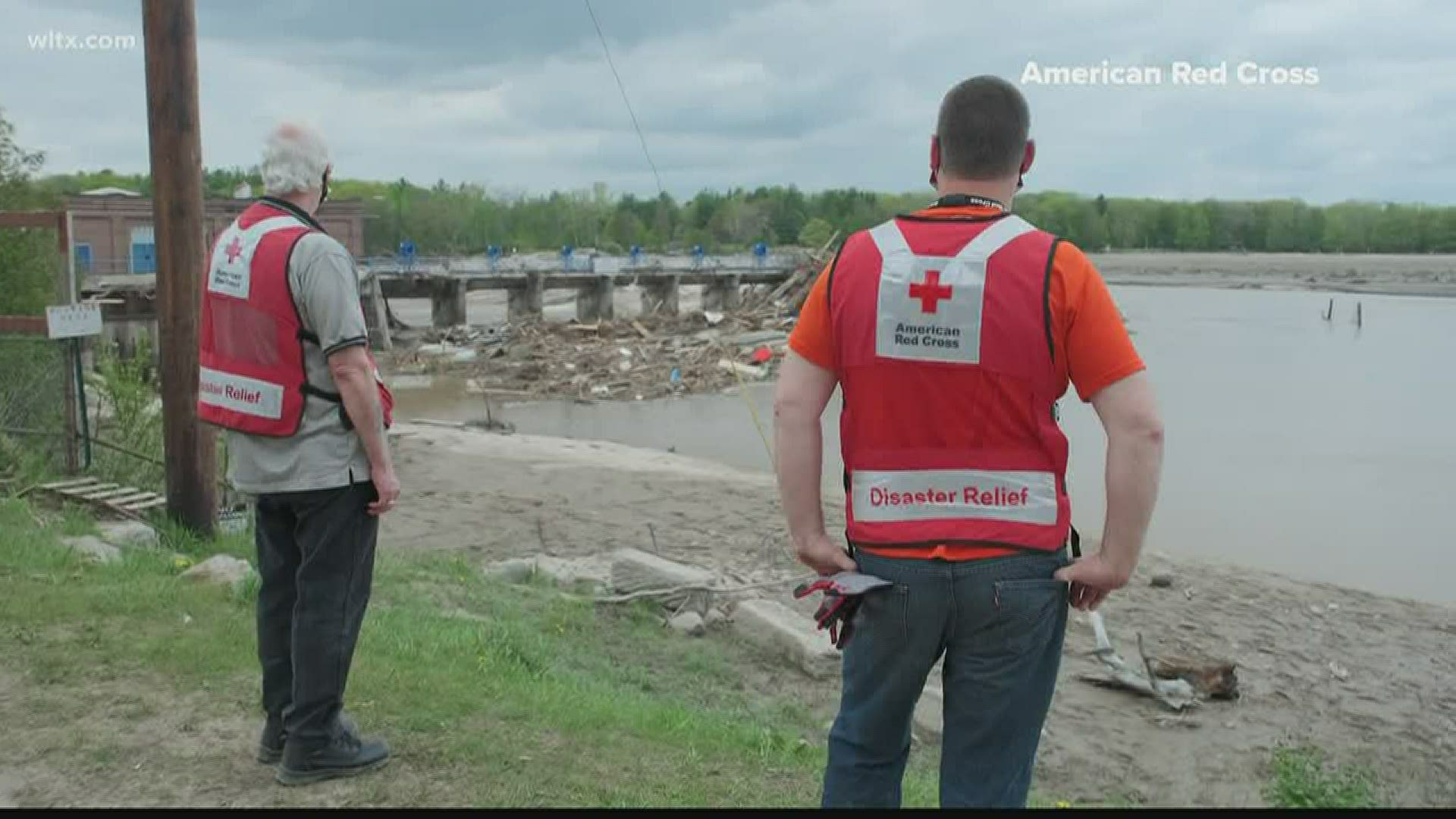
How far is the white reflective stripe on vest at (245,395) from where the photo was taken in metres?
3.85

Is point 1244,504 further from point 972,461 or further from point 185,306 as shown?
point 972,461

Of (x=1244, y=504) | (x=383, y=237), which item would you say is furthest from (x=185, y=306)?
(x=383, y=237)

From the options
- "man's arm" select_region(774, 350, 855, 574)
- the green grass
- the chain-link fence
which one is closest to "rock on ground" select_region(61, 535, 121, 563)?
the chain-link fence

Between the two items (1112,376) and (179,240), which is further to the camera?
(179,240)

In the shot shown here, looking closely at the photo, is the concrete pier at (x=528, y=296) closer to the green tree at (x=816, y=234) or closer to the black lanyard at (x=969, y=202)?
the green tree at (x=816, y=234)

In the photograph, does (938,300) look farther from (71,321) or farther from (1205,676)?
(71,321)

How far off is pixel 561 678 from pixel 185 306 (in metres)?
4.02

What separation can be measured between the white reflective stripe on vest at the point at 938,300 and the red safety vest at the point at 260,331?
1.82 meters

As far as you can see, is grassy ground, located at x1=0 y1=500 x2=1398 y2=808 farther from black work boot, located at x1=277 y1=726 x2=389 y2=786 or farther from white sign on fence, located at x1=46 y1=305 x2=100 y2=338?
white sign on fence, located at x1=46 y1=305 x2=100 y2=338

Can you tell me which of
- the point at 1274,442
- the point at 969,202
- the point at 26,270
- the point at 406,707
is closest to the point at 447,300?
the point at 1274,442

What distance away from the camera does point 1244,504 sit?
17203 mm

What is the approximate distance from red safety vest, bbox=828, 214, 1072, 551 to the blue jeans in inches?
3.5

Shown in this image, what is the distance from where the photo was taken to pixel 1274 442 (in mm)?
22844

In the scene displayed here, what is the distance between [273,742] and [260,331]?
1.40 meters
